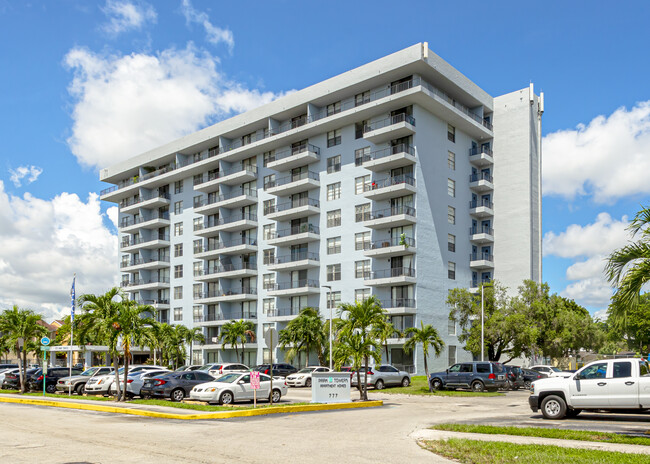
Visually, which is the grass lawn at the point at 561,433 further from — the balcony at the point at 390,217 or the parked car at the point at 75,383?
the balcony at the point at 390,217

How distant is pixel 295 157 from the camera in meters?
64.9

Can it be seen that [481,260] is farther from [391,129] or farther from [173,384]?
[173,384]

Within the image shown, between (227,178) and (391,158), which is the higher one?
(227,178)

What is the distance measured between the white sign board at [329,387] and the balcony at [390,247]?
29149mm

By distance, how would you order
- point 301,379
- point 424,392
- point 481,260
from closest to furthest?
point 424,392, point 301,379, point 481,260

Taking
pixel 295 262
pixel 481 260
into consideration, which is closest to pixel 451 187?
pixel 481 260

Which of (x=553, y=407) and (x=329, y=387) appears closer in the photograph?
(x=553, y=407)

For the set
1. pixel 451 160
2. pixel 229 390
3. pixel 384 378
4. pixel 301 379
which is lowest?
pixel 301 379

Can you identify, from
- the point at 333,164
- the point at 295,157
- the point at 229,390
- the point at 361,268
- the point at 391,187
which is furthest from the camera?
the point at 295,157

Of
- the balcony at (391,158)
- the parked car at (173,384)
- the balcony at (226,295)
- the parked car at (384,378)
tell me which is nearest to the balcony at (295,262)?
the balcony at (226,295)

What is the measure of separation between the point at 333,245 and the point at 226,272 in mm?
14624

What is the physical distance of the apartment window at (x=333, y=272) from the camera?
6244 cm

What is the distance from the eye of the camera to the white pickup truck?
63.1 feet

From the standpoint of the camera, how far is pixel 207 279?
74.5 m
